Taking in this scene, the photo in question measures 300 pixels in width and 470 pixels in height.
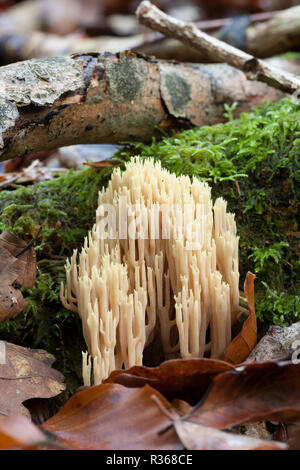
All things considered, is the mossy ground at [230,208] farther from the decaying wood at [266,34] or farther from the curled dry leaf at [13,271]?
the decaying wood at [266,34]

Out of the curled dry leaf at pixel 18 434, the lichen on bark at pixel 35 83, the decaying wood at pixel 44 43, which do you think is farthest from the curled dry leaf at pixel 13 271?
the decaying wood at pixel 44 43

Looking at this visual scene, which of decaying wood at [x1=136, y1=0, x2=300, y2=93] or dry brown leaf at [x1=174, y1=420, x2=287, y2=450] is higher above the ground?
decaying wood at [x1=136, y1=0, x2=300, y2=93]

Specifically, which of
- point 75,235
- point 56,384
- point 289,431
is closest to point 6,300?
point 56,384

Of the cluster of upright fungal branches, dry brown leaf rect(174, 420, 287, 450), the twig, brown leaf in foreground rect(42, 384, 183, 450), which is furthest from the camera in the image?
the twig

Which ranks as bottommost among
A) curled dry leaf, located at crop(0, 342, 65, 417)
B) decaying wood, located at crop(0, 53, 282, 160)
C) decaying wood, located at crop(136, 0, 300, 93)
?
curled dry leaf, located at crop(0, 342, 65, 417)

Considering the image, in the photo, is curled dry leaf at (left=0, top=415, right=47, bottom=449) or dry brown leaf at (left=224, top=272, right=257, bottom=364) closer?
curled dry leaf at (left=0, top=415, right=47, bottom=449)

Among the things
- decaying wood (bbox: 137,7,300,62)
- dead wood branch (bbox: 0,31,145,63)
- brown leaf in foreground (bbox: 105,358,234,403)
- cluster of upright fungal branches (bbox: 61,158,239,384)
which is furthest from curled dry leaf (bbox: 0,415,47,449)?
dead wood branch (bbox: 0,31,145,63)

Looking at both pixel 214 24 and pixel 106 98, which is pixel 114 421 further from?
pixel 214 24

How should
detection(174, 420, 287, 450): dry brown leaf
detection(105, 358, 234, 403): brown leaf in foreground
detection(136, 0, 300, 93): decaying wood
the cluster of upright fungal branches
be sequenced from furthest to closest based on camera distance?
detection(136, 0, 300, 93): decaying wood → the cluster of upright fungal branches → detection(105, 358, 234, 403): brown leaf in foreground → detection(174, 420, 287, 450): dry brown leaf

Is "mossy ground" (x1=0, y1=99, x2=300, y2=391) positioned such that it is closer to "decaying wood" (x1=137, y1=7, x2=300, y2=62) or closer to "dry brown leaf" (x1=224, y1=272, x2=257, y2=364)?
"dry brown leaf" (x1=224, y1=272, x2=257, y2=364)
